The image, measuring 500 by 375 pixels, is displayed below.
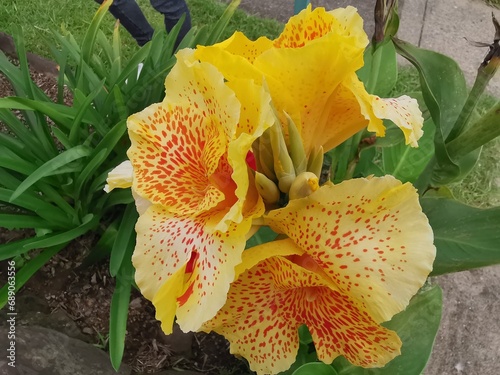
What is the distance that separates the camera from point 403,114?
0.58 metres

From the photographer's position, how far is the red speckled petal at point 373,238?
0.48 m

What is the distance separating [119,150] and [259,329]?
882 mm

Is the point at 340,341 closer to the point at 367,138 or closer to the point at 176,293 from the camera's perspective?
the point at 176,293

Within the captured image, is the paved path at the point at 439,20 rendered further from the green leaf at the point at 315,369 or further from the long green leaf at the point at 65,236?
the green leaf at the point at 315,369

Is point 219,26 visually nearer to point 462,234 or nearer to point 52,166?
point 52,166

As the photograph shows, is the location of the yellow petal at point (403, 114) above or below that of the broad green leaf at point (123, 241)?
above

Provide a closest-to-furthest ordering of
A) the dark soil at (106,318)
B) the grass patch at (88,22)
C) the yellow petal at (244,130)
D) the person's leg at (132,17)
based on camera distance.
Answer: the yellow petal at (244,130), the dark soil at (106,318), the person's leg at (132,17), the grass patch at (88,22)

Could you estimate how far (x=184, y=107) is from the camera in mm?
541

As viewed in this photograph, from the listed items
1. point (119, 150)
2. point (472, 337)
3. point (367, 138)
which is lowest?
point (472, 337)

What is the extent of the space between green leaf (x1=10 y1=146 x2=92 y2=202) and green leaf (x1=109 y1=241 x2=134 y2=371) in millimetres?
249

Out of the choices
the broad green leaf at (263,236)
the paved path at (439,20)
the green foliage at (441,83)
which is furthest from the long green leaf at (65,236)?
the paved path at (439,20)

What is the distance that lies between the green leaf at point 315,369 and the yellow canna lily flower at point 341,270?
0.25m

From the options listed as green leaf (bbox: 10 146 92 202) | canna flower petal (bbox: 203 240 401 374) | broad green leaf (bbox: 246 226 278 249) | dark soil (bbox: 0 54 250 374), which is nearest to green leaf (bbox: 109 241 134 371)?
dark soil (bbox: 0 54 250 374)

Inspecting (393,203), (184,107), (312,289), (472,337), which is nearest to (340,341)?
(312,289)
